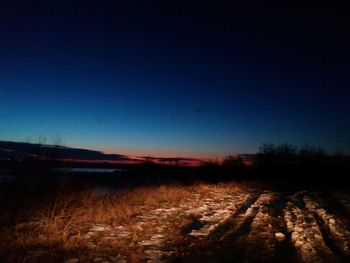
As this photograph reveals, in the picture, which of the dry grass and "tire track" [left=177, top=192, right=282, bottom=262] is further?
the dry grass

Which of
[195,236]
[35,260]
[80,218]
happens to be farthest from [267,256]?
[80,218]

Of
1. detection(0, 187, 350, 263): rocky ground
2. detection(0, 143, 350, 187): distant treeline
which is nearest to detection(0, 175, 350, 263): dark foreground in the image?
detection(0, 187, 350, 263): rocky ground

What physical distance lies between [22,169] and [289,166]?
3247cm

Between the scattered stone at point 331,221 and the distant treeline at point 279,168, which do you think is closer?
the scattered stone at point 331,221

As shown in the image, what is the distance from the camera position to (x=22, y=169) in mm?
16875

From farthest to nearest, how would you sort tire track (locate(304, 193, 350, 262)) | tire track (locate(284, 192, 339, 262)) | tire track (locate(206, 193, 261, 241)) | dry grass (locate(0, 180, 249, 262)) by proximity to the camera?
1. tire track (locate(206, 193, 261, 241))
2. dry grass (locate(0, 180, 249, 262))
3. tire track (locate(304, 193, 350, 262))
4. tire track (locate(284, 192, 339, 262))

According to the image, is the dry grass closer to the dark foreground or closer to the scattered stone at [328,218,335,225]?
the dark foreground

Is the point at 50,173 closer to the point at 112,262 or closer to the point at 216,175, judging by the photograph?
the point at 112,262

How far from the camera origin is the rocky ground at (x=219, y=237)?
679 centimetres

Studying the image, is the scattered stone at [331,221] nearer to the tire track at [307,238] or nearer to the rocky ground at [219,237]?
the rocky ground at [219,237]

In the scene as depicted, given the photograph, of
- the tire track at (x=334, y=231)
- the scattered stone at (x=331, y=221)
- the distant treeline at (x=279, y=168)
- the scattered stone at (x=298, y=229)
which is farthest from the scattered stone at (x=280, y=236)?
the distant treeline at (x=279, y=168)

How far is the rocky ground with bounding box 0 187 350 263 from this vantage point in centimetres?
679

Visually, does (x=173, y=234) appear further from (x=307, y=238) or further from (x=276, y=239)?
(x=307, y=238)

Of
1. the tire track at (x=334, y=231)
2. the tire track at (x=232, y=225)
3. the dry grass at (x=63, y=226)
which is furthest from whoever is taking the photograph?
the tire track at (x=232, y=225)
